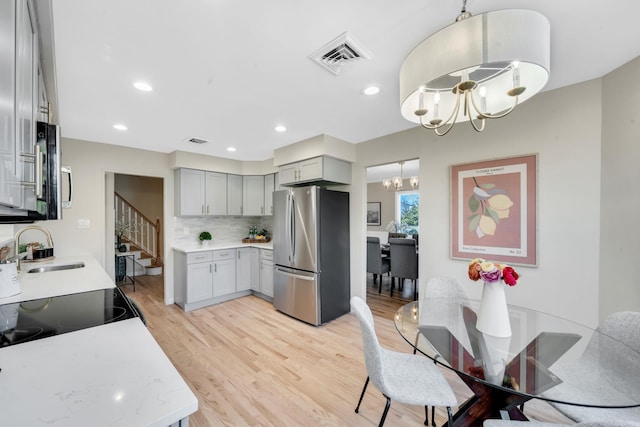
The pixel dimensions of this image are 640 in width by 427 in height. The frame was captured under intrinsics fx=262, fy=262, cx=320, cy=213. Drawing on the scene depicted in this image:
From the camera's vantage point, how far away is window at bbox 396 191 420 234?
281 inches

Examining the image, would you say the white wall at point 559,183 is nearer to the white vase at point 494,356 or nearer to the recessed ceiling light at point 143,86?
the white vase at point 494,356

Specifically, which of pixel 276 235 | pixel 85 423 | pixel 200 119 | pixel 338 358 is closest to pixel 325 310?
pixel 338 358

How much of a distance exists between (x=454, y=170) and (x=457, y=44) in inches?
74.1

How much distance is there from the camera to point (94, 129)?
3.00 m

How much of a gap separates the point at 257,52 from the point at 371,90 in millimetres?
931

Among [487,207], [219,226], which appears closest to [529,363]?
[487,207]

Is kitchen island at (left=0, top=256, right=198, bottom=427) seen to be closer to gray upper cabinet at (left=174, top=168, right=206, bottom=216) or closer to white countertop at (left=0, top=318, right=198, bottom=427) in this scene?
white countertop at (left=0, top=318, right=198, bottom=427)

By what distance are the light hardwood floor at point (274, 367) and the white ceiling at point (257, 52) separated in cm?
238

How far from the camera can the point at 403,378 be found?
151cm

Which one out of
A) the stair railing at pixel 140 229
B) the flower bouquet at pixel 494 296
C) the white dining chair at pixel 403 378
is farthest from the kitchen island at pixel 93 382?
the stair railing at pixel 140 229

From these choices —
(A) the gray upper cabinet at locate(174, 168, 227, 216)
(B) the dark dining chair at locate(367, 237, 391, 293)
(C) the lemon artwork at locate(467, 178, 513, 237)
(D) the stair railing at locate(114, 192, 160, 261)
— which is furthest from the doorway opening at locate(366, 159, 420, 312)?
(D) the stair railing at locate(114, 192, 160, 261)

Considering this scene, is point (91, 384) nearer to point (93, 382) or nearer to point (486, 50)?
point (93, 382)

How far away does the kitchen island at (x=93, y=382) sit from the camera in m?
0.64

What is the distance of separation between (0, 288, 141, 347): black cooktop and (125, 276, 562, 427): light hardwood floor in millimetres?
984
